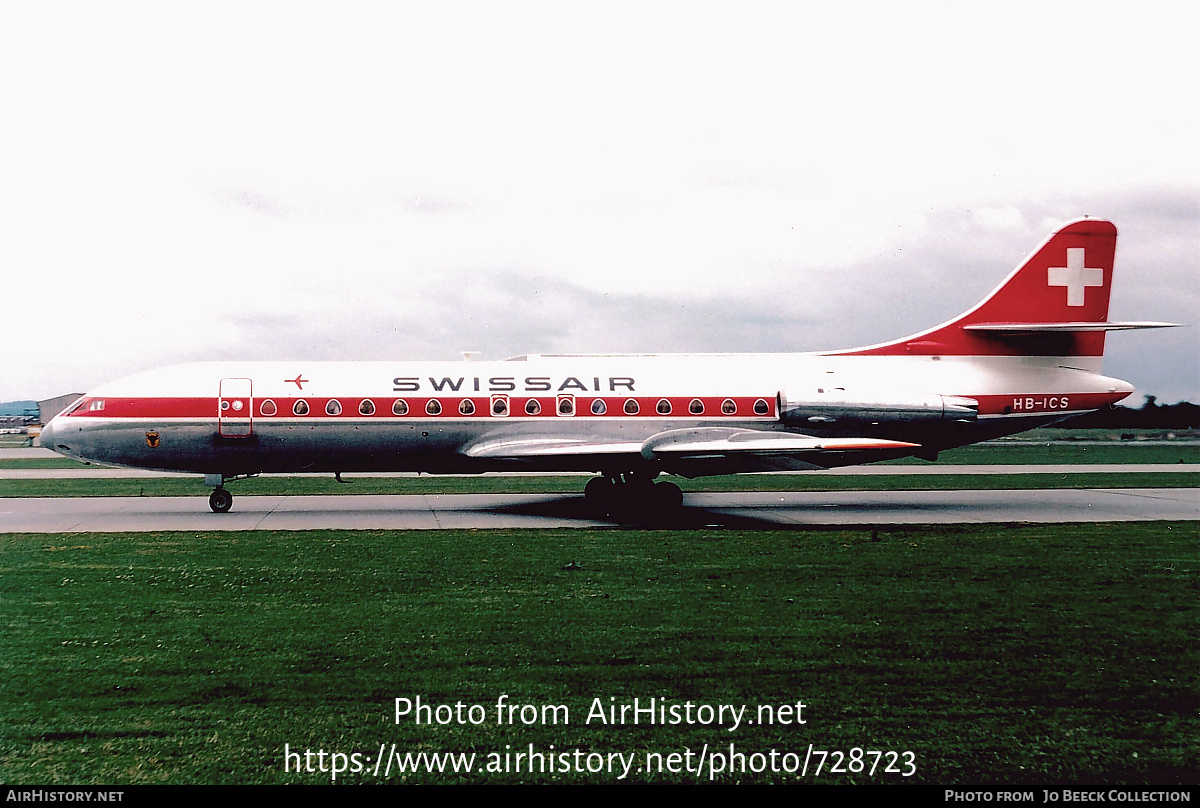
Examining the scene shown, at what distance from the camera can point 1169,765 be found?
216 inches

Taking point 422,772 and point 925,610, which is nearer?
point 422,772

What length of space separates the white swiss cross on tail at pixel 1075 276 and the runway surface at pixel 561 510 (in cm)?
471

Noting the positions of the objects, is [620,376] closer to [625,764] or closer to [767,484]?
[767,484]

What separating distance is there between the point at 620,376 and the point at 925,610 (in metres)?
11.5

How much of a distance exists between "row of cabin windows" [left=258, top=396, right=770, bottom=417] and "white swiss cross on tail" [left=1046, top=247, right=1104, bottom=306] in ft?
23.7

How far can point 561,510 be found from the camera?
791 inches

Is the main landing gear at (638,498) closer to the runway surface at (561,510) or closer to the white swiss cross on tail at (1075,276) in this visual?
the runway surface at (561,510)

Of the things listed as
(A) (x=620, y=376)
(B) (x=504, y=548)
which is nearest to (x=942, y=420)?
(A) (x=620, y=376)

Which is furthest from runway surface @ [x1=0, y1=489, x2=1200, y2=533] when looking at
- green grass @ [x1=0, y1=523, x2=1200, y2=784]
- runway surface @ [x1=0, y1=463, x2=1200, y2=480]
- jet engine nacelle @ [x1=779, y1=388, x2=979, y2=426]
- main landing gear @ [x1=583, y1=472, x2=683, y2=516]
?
runway surface @ [x1=0, y1=463, x2=1200, y2=480]

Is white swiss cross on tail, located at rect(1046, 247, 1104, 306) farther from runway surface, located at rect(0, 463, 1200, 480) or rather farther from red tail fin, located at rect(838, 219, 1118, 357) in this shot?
runway surface, located at rect(0, 463, 1200, 480)

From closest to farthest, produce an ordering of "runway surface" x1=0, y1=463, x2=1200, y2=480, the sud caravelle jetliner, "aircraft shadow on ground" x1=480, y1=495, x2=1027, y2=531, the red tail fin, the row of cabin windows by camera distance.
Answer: "aircraft shadow on ground" x1=480, y1=495, x2=1027, y2=531 → the sud caravelle jetliner → the row of cabin windows → the red tail fin → "runway surface" x1=0, y1=463, x2=1200, y2=480

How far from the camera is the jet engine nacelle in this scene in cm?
1941

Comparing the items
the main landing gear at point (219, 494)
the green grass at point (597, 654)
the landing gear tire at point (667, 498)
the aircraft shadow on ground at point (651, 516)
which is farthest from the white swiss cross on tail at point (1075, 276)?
the main landing gear at point (219, 494)

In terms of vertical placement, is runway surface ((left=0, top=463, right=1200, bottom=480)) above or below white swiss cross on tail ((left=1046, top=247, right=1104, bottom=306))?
below
